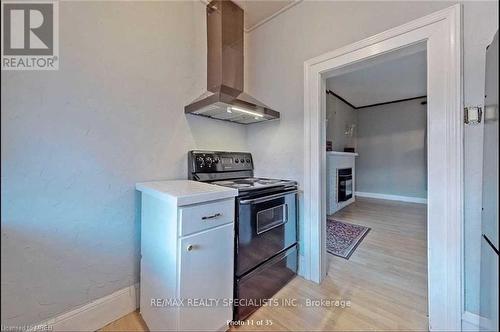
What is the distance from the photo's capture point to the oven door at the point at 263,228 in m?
1.29

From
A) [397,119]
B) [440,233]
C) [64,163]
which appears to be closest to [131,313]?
[64,163]

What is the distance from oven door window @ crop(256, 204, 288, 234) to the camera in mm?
1414

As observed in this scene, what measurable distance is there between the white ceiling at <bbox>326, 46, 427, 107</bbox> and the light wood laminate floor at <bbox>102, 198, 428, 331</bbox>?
2.13 metres

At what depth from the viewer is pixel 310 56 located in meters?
1.74

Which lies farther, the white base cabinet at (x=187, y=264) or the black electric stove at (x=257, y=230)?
the black electric stove at (x=257, y=230)

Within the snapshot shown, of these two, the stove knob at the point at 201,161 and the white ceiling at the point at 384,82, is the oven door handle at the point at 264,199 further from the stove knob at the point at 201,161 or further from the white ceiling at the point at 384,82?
the white ceiling at the point at 384,82

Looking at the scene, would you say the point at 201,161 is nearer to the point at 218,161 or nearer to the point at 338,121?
the point at 218,161

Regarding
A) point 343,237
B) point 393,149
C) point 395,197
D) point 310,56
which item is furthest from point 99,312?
point 393,149

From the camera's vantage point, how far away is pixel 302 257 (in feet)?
5.90

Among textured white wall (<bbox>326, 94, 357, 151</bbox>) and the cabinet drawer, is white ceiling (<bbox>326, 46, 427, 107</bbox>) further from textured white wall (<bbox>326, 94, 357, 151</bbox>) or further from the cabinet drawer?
the cabinet drawer

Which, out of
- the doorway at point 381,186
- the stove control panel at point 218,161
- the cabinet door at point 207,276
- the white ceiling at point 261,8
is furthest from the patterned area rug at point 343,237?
the white ceiling at point 261,8

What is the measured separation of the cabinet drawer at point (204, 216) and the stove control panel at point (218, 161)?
24.8 inches

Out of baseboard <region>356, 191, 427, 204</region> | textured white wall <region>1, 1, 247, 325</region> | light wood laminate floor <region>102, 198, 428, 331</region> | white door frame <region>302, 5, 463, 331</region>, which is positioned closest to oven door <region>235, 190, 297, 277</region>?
light wood laminate floor <region>102, 198, 428, 331</region>

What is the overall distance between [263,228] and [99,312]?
1107 millimetres
